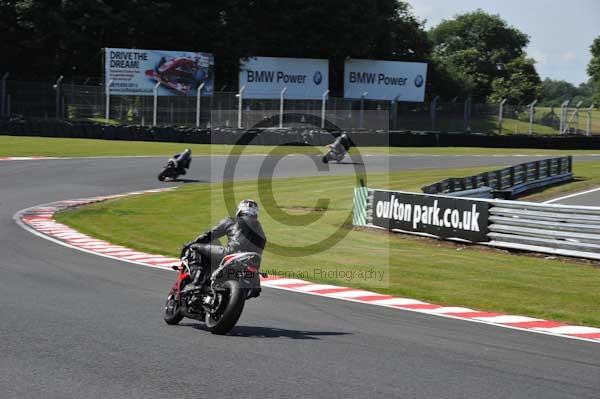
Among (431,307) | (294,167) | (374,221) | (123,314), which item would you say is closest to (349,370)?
(123,314)

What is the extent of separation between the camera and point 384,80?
216 feet

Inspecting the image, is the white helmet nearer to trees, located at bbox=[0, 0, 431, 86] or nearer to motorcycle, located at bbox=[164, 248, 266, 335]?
motorcycle, located at bbox=[164, 248, 266, 335]

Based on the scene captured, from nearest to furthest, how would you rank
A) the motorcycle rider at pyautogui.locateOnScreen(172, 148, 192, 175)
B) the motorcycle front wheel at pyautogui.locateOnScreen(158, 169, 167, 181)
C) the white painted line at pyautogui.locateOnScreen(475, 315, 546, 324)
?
the white painted line at pyautogui.locateOnScreen(475, 315, 546, 324) → the motorcycle rider at pyautogui.locateOnScreen(172, 148, 192, 175) → the motorcycle front wheel at pyautogui.locateOnScreen(158, 169, 167, 181)

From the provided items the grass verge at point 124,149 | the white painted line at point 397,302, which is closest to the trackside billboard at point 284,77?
the grass verge at point 124,149

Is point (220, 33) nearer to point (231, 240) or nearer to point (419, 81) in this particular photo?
point (419, 81)

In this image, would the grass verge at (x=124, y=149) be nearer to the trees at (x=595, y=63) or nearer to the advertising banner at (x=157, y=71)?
the advertising banner at (x=157, y=71)

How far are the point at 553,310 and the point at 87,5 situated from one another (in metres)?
47.7

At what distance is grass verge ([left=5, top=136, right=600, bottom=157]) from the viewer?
123 ft

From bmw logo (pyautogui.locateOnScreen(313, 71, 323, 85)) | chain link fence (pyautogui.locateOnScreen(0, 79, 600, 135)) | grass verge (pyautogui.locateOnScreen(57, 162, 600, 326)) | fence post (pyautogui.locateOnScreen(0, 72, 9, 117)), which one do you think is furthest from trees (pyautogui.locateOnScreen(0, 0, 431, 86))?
grass verge (pyautogui.locateOnScreen(57, 162, 600, 326))

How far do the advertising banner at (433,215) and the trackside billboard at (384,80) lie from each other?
145ft

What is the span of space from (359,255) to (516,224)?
3.12 meters

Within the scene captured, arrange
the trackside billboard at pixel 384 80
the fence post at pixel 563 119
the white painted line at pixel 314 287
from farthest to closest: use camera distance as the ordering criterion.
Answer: the trackside billboard at pixel 384 80 → the fence post at pixel 563 119 → the white painted line at pixel 314 287

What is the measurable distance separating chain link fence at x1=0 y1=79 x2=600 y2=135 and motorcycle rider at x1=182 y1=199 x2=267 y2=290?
37.6 metres

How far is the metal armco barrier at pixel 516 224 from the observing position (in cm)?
1633
